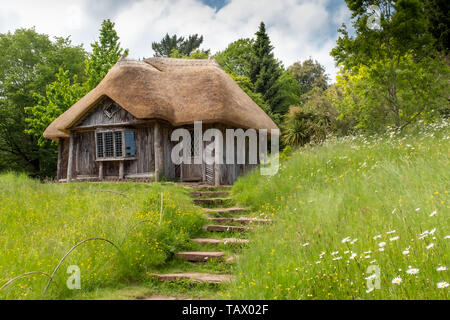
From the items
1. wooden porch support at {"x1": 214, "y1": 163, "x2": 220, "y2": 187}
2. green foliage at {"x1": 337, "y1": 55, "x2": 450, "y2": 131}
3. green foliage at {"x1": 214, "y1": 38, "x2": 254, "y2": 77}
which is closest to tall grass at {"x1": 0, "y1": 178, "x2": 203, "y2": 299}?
wooden porch support at {"x1": 214, "y1": 163, "x2": 220, "y2": 187}

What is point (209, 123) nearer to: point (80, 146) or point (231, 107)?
point (231, 107)

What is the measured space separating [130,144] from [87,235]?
8833 mm

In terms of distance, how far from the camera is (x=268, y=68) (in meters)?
26.1

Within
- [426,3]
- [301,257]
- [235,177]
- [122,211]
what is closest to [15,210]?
[122,211]

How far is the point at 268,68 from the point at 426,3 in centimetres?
1340


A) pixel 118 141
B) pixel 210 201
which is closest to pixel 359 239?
pixel 210 201

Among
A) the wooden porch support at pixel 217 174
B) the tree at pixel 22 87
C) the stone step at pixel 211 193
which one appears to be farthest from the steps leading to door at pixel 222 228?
the tree at pixel 22 87

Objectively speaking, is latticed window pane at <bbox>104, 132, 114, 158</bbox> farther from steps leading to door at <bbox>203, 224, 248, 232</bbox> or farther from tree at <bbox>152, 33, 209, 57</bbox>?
tree at <bbox>152, 33, 209, 57</bbox>

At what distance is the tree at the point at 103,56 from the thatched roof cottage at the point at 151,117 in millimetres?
5675

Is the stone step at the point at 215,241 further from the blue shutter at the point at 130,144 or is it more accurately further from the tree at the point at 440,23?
the tree at the point at 440,23

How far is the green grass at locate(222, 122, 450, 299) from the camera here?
3180 mm

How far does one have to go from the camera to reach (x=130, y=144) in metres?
13.9

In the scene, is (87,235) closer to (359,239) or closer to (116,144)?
(359,239)

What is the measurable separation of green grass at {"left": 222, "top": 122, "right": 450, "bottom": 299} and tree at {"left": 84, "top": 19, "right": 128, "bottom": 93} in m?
16.4
